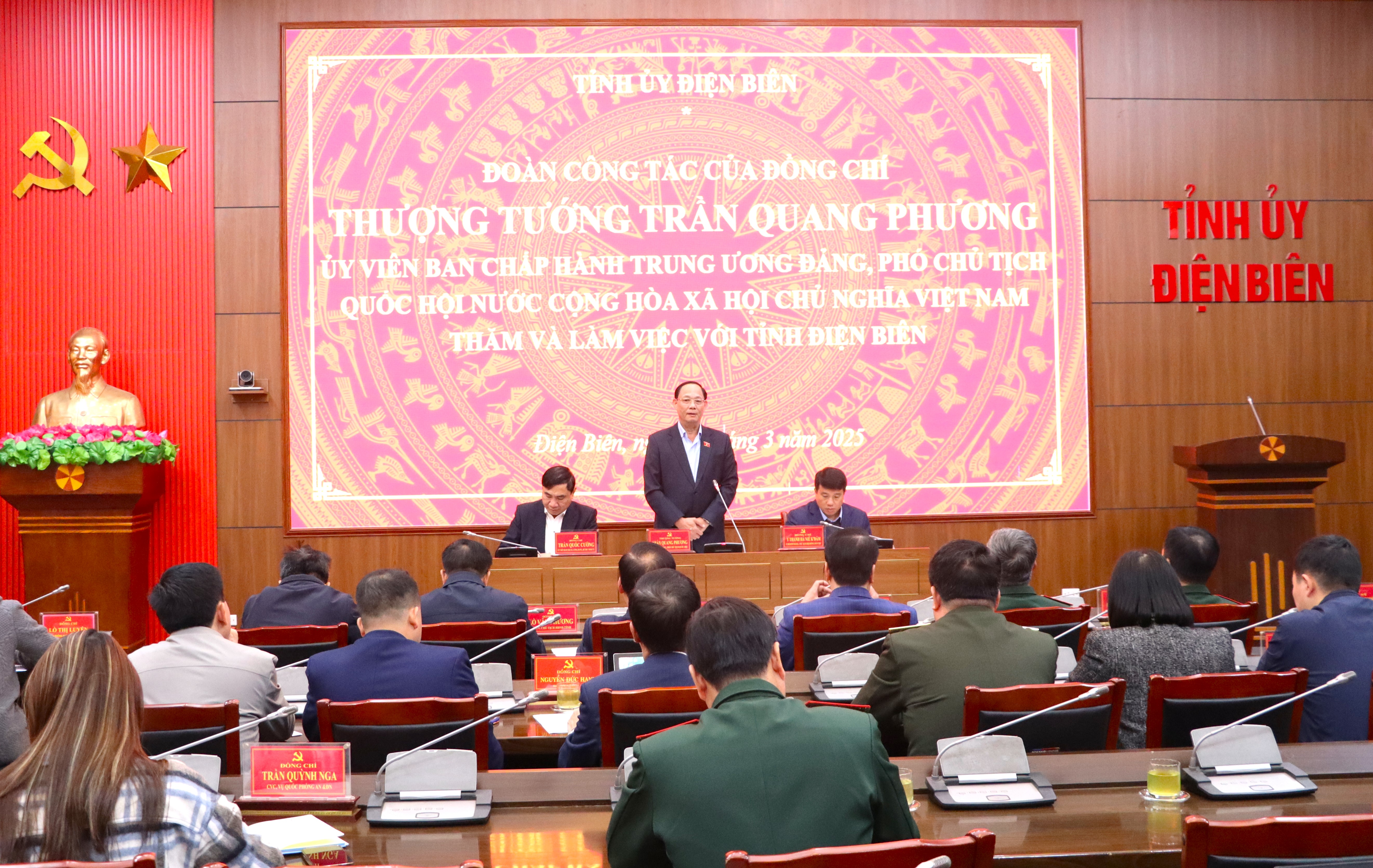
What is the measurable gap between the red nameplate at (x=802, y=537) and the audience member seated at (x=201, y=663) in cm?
250

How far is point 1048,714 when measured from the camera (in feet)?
7.63

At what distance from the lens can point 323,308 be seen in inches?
258

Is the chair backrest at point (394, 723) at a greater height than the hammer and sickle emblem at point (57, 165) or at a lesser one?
lesser

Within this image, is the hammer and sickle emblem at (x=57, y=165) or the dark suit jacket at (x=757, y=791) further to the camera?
the hammer and sickle emblem at (x=57, y=165)

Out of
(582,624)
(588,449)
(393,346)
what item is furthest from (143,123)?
Answer: (582,624)

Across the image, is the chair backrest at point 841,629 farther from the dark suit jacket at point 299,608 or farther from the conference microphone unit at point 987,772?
the dark suit jacket at point 299,608

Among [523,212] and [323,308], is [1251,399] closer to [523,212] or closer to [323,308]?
[523,212]

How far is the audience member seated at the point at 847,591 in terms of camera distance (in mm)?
3457

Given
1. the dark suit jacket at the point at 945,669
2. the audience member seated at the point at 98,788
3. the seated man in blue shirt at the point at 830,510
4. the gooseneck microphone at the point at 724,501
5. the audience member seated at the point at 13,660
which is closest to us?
the audience member seated at the point at 98,788

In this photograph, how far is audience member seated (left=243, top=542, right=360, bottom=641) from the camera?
3883 millimetres

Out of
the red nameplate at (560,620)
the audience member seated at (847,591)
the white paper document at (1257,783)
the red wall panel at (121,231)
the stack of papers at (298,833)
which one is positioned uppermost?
the red wall panel at (121,231)

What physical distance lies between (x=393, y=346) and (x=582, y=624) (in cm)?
273

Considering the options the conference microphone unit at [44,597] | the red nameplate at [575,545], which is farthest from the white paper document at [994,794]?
the red nameplate at [575,545]

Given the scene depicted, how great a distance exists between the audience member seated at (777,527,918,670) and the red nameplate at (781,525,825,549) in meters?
1.30
